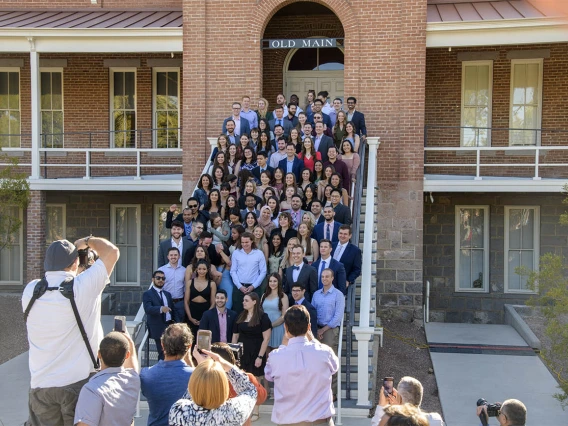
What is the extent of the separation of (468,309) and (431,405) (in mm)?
6457

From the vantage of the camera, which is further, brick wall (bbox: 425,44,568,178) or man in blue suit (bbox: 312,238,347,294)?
brick wall (bbox: 425,44,568,178)

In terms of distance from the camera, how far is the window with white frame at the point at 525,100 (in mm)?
17719

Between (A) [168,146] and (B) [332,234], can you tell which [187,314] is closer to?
(B) [332,234]

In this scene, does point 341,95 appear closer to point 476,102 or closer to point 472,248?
point 476,102

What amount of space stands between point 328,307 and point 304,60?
33.1 ft

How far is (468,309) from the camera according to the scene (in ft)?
57.1

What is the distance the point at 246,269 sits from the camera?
10680 millimetres

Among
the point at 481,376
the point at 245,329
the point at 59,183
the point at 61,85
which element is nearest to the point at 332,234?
the point at 245,329

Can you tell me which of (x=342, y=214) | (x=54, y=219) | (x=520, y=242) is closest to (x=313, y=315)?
(x=342, y=214)

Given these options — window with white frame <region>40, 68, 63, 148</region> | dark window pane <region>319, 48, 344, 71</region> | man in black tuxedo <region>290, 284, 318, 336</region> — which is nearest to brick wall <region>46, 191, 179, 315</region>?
window with white frame <region>40, 68, 63, 148</region>

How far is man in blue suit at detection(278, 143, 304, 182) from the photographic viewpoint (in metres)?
12.7

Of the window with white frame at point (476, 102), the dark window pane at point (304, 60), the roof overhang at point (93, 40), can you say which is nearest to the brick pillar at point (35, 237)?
the roof overhang at point (93, 40)

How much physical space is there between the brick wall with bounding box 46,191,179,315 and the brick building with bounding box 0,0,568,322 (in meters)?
0.04

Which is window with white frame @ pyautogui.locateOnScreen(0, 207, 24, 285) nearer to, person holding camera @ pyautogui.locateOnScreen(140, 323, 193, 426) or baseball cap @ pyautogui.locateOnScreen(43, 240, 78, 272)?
baseball cap @ pyautogui.locateOnScreen(43, 240, 78, 272)
